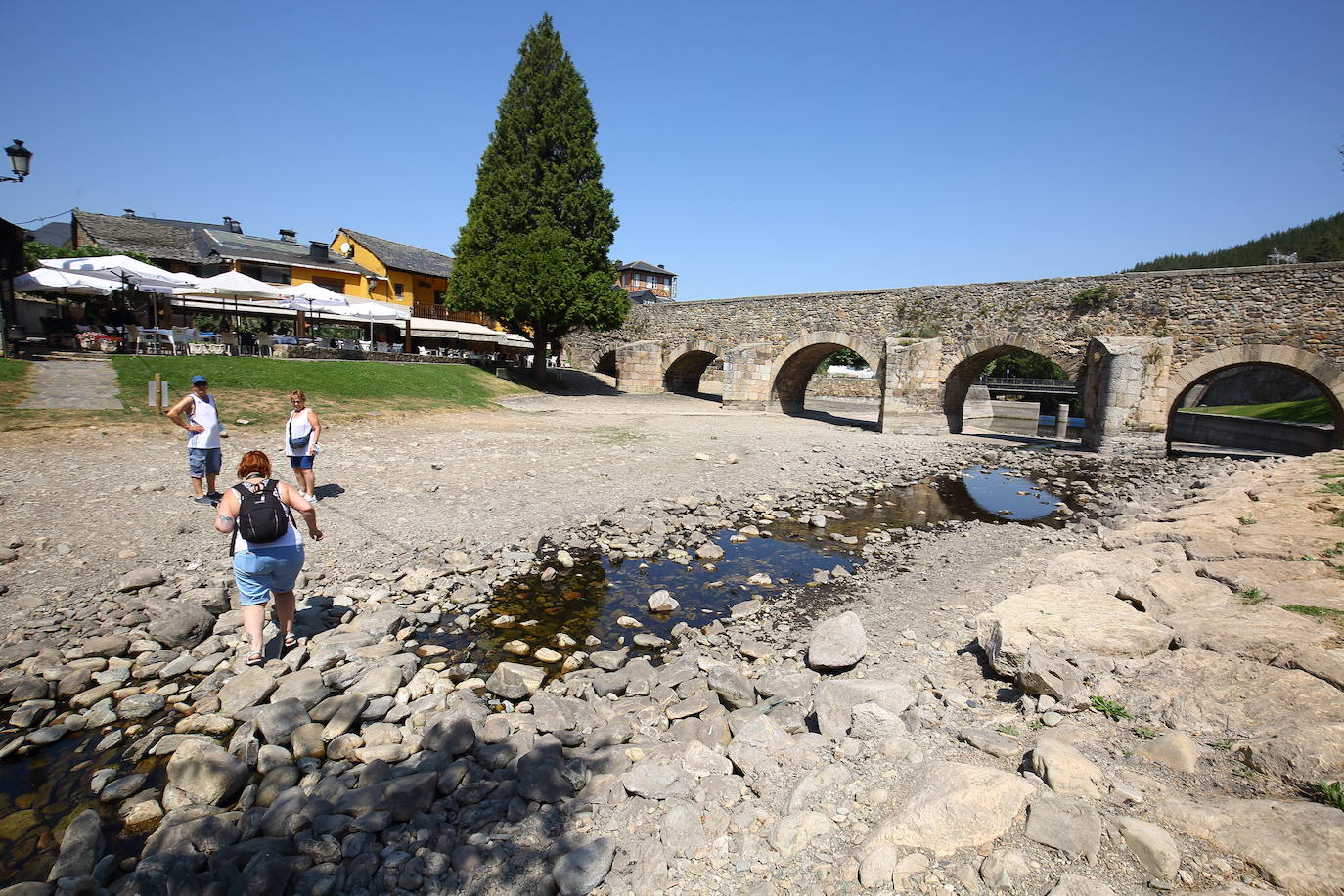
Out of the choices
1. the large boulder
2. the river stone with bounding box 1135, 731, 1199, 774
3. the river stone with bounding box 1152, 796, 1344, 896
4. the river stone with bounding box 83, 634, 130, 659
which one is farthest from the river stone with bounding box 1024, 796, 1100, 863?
the river stone with bounding box 83, 634, 130, 659

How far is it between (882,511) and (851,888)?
9615mm

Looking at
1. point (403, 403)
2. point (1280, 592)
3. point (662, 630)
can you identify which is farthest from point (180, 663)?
point (403, 403)

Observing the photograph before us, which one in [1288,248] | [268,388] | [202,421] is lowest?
[202,421]

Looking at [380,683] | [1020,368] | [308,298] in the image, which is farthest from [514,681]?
[1020,368]

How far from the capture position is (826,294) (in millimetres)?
25625

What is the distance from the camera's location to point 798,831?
9.56 feet

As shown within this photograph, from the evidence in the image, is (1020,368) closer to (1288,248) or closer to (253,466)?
(1288,248)

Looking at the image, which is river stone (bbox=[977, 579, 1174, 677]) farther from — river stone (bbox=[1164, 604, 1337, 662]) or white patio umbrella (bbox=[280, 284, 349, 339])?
white patio umbrella (bbox=[280, 284, 349, 339])

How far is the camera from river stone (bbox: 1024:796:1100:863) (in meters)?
2.42

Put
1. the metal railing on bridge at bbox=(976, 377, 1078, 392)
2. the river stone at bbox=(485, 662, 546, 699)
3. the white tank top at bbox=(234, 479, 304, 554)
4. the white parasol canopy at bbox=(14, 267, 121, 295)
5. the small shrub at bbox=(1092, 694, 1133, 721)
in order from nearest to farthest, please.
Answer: the small shrub at bbox=(1092, 694, 1133, 721) → the white tank top at bbox=(234, 479, 304, 554) → the river stone at bbox=(485, 662, 546, 699) → the white parasol canopy at bbox=(14, 267, 121, 295) → the metal railing on bridge at bbox=(976, 377, 1078, 392)

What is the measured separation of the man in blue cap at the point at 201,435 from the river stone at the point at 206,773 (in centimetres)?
569

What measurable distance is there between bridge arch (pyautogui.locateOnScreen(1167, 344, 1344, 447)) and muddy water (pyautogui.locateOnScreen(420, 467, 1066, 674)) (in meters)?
11.0

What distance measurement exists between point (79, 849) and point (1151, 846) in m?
4.71

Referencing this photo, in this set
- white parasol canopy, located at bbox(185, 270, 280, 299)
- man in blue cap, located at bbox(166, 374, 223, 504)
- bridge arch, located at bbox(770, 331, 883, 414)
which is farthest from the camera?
bridge arch, located at bbox(770, 331, 883, 414)
